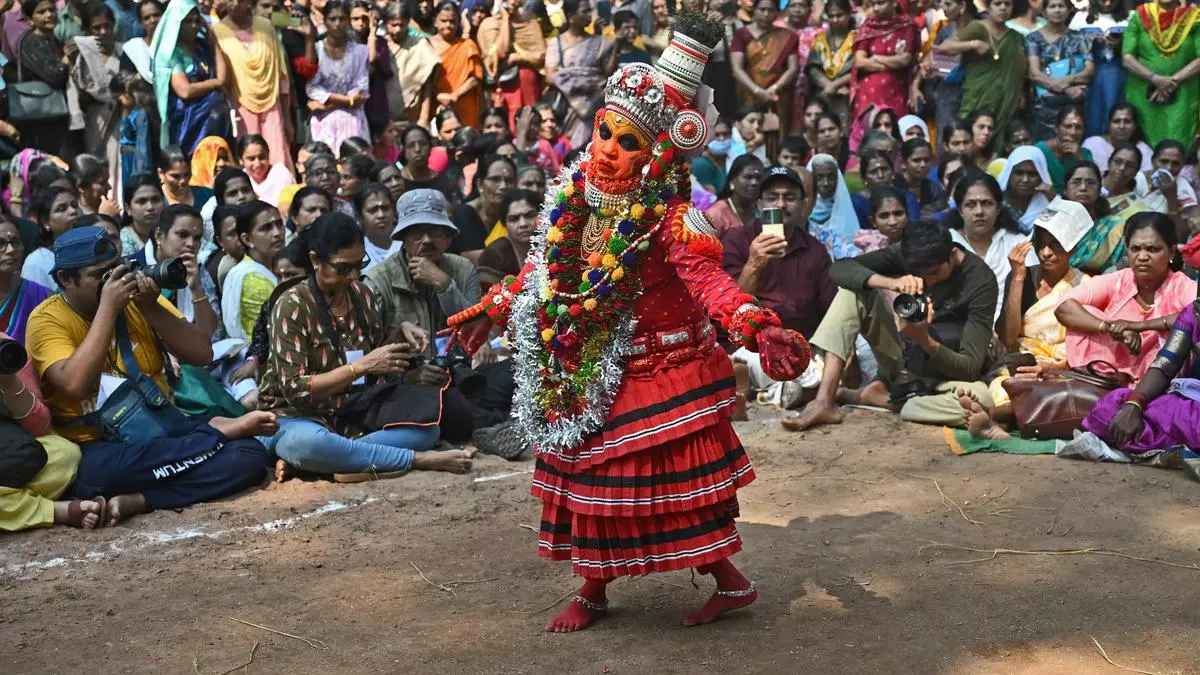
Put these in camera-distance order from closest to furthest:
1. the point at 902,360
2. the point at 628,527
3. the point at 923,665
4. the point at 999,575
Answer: the point at 923,665
the point at 628,527
the point at 999,575
the point at 902,360

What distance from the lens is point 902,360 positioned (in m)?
7.92

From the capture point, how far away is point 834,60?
1316 centimetres

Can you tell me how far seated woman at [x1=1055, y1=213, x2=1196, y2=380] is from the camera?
6875 millimetres

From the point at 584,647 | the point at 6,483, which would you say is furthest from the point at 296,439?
the point at 584,647

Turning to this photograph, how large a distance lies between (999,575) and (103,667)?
330 cm

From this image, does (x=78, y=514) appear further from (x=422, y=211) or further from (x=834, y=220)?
(x=834, y=220)

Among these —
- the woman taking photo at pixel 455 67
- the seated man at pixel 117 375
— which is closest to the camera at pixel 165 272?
the seated man at pixel 117 375

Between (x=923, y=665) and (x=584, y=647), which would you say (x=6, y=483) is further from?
(x=923, y=665)

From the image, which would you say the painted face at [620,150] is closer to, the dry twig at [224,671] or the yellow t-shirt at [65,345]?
the dry twig at [224,671]

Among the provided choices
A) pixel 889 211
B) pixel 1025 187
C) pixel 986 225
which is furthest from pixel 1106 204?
pixel 889 211

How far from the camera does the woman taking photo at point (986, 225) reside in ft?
28.6

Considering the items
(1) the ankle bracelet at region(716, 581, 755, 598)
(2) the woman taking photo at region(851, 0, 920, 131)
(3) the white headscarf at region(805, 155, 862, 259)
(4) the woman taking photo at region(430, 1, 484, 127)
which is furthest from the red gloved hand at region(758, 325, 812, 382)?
(4) the woman taking photo at region(430, 1, 484, 127)

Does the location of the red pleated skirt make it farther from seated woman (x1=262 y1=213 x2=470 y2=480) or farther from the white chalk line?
seated woman (x1=262 y1=213 x2=470 y2=480)

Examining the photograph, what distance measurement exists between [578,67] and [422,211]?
18.0ft
